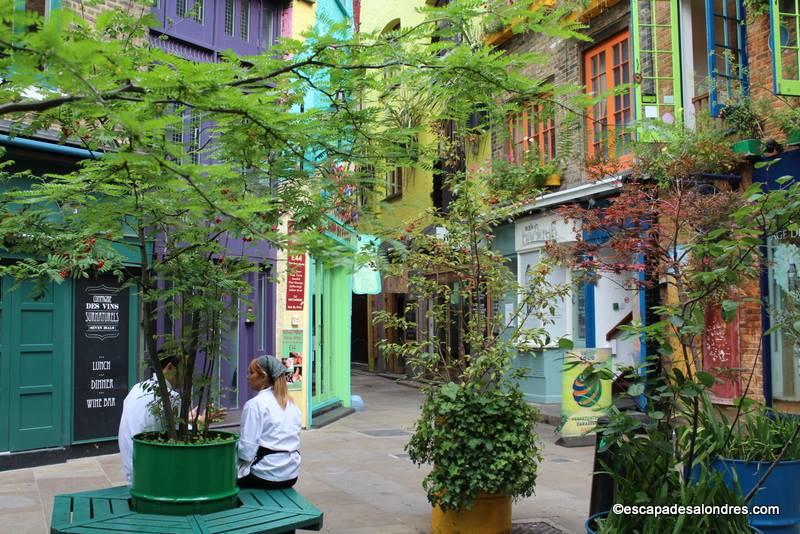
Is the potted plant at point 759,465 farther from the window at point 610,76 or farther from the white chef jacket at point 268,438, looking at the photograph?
the window at point 610,76

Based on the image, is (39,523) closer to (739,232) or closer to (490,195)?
(490,195)

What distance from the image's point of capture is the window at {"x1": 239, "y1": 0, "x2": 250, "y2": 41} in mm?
11789

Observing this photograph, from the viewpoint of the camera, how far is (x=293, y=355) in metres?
12.3

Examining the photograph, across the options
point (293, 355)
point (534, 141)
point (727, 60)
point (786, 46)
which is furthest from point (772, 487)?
point (534, 141)

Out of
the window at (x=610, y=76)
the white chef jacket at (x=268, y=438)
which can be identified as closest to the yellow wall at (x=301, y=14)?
the window at (x=610, y=76)

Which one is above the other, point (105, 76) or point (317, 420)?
point (105, 76)

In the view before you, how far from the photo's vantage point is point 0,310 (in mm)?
8875

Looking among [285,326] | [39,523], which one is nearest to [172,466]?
[39,523]

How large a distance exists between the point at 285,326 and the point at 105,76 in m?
9.18

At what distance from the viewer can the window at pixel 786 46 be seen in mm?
8953

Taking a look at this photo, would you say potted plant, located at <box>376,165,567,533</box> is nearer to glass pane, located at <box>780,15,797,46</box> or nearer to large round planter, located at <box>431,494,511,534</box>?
large round planter, located at <box>431,494,511,534</box>

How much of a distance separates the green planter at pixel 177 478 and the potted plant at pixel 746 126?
878 cm

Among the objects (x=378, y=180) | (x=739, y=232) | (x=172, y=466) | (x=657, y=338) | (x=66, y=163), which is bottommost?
(x=172, y=466)

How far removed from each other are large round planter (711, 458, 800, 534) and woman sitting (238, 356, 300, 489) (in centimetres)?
293
